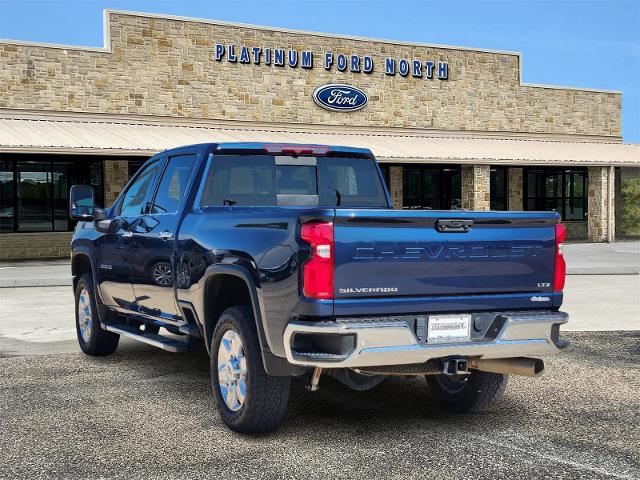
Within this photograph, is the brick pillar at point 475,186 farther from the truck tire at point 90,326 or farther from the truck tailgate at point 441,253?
the truck tailgate at point 441,253

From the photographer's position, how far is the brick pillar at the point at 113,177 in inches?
1072

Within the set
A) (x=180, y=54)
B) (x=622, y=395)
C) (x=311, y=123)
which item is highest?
(x=180, y=54)

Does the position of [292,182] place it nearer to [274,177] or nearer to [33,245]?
[274,177]

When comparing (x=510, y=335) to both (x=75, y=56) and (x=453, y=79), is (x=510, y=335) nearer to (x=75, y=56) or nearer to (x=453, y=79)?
(x=75, y=56)

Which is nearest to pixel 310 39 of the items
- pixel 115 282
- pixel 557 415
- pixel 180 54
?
pixel 180 54

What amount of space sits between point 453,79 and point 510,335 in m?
28.6

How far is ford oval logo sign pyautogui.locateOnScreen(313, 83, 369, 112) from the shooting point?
30.5m

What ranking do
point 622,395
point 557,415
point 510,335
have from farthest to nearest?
point 622,395
point 557,415
point 510,335

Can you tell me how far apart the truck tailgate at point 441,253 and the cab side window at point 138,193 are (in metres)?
3.27

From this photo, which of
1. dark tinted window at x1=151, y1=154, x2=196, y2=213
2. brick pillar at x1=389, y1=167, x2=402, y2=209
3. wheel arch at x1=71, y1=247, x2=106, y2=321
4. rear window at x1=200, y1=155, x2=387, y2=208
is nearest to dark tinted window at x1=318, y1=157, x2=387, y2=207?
rear window at x1=200, y1=155, x2=387, y2=208

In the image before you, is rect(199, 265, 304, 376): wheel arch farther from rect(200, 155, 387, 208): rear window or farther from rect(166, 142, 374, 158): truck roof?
rect(166, 142, 374, 158): truck roof

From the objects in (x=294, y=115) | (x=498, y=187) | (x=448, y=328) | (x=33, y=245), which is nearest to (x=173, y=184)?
(x=448, y=328)

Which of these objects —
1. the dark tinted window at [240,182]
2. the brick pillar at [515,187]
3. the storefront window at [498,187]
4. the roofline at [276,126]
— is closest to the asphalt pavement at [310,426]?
the dark tinted window at [240,182]

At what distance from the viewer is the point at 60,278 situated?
1823cm
